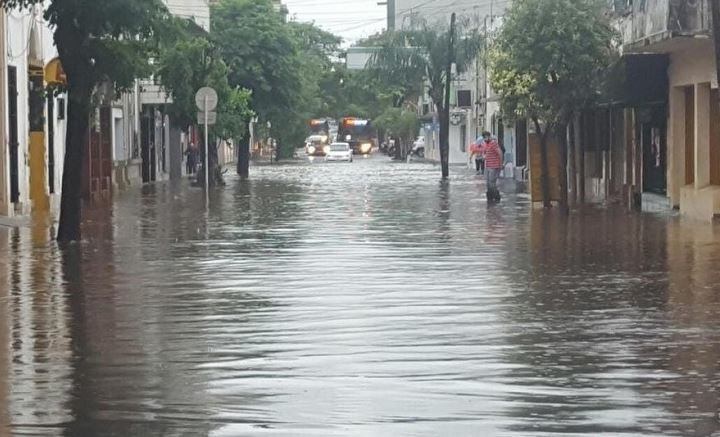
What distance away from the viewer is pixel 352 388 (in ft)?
35.2

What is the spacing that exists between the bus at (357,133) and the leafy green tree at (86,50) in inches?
4424

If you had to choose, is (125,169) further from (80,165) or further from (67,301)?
(67,301)

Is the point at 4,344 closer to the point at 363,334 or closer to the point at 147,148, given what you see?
the point at 363,334

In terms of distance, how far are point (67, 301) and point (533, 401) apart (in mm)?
7648

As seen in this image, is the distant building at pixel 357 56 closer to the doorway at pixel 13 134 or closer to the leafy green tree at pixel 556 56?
the leafy green tree at pixel 556 56

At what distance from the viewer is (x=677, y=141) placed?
35156mm

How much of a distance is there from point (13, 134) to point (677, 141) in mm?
14288

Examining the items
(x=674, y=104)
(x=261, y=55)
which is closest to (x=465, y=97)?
(x=261, y=55)

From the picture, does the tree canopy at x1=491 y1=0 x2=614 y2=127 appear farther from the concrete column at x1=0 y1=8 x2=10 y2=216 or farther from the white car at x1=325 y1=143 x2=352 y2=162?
the white car at x1=325 y1=143 x2=352 y2=162

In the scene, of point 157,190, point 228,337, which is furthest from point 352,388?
point 157,190

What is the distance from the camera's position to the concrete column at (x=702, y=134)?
3238cm

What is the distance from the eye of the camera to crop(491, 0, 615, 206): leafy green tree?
33.6 meters

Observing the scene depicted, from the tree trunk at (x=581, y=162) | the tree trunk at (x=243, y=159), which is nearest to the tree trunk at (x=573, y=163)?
the tree trunk at (x=581, y=162)

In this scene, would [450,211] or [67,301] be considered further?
[450,211]
